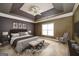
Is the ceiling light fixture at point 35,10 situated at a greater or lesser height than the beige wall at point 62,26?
greater

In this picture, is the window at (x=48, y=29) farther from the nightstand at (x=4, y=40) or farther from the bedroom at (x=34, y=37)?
the nightstand at (x=4, y=40)

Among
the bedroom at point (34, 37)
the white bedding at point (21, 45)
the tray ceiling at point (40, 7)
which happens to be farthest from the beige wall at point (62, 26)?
the white bedding at point (21, 45)

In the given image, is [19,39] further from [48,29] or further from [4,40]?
[48,29]

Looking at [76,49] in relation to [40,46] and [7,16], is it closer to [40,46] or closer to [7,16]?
[40,46]

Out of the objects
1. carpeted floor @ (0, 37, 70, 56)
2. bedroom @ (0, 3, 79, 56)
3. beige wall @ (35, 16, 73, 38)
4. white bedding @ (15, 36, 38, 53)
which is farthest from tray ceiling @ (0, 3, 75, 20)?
carpeted floor @ (0, 37, 70, 56)

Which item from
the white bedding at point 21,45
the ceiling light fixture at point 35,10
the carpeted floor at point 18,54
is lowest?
the carpeted floor at point 18,54

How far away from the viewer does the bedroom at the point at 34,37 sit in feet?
5.58

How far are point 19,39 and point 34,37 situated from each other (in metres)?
0.40

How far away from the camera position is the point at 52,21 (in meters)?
1.84

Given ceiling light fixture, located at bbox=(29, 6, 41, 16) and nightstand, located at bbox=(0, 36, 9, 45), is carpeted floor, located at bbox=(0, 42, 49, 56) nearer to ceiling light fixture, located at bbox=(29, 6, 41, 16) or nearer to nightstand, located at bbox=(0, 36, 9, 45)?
nightstand, located at bbox=(0, 36, 9, 45)

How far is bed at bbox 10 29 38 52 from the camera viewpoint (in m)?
1.69

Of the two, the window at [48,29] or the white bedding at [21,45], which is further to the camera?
the window at [48,29]

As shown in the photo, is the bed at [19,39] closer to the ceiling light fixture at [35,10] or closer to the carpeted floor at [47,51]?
the carpeted floor at [47,51]

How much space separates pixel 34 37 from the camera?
187 cm
